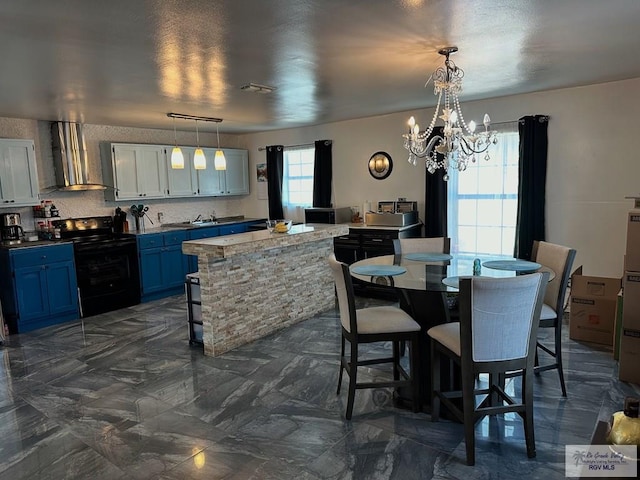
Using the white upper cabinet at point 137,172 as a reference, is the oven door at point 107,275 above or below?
below

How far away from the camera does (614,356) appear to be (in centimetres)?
356

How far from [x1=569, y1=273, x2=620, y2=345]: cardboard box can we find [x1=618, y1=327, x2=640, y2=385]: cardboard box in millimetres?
674

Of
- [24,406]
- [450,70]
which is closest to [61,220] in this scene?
[24,406]

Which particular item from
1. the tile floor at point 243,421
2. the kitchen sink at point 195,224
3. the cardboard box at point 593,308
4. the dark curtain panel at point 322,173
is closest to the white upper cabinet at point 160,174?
the kitchen sink at point 195,224

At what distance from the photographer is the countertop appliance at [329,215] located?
6012mm

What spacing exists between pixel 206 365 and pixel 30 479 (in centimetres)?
153

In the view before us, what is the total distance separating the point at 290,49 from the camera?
283cm

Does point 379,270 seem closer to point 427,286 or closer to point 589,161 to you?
point 427,286

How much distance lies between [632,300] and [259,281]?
3059 mm

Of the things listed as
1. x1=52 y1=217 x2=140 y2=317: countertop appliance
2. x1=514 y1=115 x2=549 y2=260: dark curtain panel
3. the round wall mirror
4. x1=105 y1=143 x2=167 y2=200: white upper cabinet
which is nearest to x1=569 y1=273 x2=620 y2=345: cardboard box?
x1=514 y1=115 x2=549 y2=260: dark curtain panel

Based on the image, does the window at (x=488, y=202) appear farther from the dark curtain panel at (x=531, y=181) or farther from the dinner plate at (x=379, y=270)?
the dinner plate at (x=379, y=270)

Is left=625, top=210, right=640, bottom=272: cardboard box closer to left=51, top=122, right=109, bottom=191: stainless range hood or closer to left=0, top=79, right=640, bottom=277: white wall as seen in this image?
left=0, top=79, right=640, bottom=277: white wall

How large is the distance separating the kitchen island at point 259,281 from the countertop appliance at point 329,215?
0.90 meters

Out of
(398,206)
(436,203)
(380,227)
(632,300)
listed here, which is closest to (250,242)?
(380,227)
